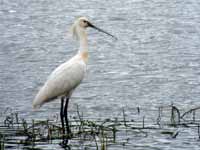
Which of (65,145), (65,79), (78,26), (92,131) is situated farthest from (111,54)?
(65,145)

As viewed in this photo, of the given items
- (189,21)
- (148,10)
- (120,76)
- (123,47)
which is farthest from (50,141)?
(148,10)

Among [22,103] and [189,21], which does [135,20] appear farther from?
[22,103]

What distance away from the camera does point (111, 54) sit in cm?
1866

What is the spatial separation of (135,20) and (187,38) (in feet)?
9.45

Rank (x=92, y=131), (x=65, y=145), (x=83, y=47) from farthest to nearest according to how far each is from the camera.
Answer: (x=83, y=47), (x=92, y=131), (x=65, y=145)

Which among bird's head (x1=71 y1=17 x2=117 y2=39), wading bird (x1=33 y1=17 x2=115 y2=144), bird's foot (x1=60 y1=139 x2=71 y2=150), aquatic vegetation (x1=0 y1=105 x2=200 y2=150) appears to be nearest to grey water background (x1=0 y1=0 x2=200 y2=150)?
aquatic vegetation (x1=0 y1=105 x2=200 y2=150)

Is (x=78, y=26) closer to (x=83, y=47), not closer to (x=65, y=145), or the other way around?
(x=83, y=47)

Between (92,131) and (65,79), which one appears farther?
(65,79)

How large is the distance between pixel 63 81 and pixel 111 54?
6.63m

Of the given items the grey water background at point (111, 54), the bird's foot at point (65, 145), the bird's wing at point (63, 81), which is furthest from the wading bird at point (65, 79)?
the grey water background at point (111, 54)

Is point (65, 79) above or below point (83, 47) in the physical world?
below

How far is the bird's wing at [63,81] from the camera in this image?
11.9 metres

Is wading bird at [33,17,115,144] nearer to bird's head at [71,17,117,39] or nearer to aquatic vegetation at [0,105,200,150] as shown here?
bird's head at [71,17,117,39]

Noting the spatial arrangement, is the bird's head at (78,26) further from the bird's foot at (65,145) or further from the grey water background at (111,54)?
the bird's foot at (65,145)
